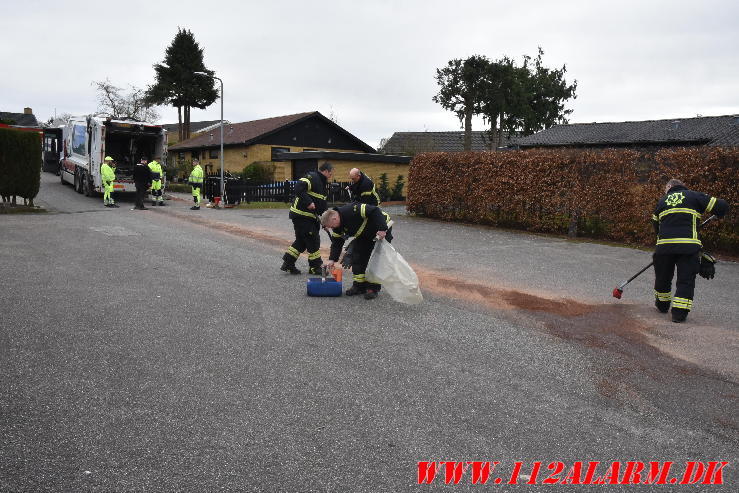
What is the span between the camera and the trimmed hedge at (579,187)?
11.9 m

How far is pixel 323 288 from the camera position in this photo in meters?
7.11

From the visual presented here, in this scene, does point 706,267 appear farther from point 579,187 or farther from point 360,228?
point 579,187

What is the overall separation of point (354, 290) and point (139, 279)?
10.4ft

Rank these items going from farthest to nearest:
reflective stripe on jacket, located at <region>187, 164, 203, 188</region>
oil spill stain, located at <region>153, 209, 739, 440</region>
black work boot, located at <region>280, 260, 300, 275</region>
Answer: reflective stripe on jacket, located at <region>187, 164, 203, 188</region> < black work boot, located at <region>280, 260, 300, 275</region> < oil spill stain, located at <region>153, 209, 739, 440</region>

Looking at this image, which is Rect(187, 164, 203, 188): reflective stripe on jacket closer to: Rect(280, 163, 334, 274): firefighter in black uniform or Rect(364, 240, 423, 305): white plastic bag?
Rect(280, 163, 334, 274): firefighter in black uniform

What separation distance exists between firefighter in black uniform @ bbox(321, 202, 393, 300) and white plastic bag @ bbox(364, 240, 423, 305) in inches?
10.8

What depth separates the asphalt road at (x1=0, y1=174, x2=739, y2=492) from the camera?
3.16 meters

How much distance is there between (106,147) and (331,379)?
20.6 metres

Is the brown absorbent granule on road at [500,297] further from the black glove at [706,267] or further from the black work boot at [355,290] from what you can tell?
the black glove at [706,267]

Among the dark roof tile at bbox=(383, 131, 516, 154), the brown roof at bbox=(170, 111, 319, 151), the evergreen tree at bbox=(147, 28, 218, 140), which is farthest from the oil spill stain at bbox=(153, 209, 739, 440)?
the evergreen tree at bbox=(147, 28, 218, 140)

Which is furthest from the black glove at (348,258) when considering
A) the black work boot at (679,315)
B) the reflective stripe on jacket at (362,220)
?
the black work boot at (679,315)

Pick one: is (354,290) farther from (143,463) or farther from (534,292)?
(143,463)

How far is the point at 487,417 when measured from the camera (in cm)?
377

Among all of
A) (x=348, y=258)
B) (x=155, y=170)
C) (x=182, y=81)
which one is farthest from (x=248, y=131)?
(x=348, y=258)
